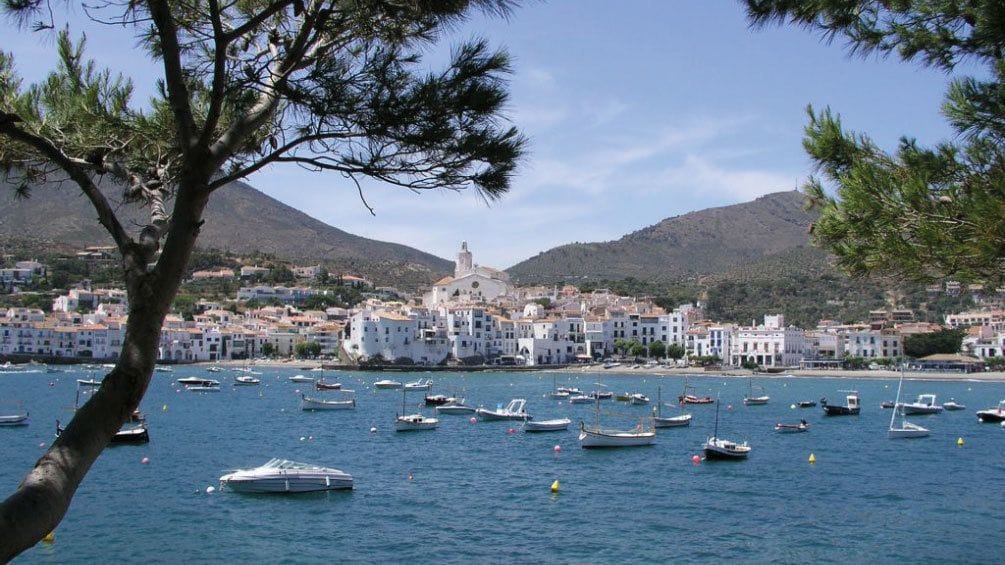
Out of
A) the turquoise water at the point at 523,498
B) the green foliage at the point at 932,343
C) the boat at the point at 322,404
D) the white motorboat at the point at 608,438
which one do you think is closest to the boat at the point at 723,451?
the turquoise water at the point at 523,498

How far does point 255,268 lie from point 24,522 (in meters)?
135

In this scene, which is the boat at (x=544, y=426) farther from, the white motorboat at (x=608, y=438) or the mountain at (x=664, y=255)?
the mountain at (x=664, y=255)

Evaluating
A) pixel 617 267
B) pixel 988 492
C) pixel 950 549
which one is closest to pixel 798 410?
pixel 988 492

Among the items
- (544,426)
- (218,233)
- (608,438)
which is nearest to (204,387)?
(544,426)

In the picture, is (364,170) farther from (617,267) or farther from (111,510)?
(617,267)

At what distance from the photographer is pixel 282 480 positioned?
1820 cm

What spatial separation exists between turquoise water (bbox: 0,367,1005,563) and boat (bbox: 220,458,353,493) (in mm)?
273

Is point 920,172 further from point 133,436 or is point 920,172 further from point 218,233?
point 218,233

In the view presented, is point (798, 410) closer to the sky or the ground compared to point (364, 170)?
closer to the ground

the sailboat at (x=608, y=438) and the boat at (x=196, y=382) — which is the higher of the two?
the boat at (x=196, y=382)

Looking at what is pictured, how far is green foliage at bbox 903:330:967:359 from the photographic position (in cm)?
8488

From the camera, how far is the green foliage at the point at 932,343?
278 ft

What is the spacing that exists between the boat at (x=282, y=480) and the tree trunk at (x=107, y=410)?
1545 cm

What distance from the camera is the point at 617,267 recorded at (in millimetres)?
173250
